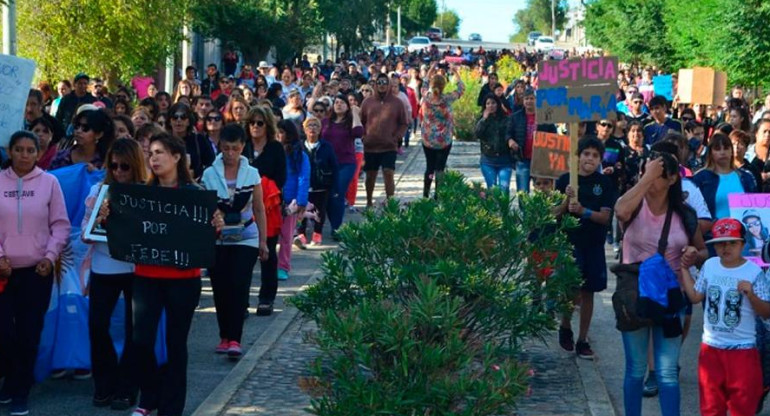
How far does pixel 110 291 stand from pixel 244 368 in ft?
4.82

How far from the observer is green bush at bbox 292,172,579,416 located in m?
6.28

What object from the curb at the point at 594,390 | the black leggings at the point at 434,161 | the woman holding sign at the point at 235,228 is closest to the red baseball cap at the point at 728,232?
Result: the curb at the point at 594,390

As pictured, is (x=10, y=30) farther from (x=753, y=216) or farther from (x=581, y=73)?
(x=753, y=216)

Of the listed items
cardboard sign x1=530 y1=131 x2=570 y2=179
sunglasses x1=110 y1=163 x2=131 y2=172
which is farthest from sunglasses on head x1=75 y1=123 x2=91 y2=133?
cardboard sign x1=530 y1=131 x2=570 y2=179

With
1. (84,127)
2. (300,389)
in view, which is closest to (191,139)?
(84,127)

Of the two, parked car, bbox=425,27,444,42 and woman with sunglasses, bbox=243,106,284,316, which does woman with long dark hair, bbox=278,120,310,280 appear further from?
parked car, bbox=425,27,444,42

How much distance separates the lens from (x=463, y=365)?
20.9ft

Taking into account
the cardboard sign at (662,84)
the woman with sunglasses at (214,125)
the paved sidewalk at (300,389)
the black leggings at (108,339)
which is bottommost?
the paved sidewalk at (300,389)

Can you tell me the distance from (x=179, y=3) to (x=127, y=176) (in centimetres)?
1548

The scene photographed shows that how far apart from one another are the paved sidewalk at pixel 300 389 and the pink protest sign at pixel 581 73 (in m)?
2.20

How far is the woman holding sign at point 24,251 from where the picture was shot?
856cm

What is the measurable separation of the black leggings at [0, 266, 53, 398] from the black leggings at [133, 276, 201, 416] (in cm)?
75

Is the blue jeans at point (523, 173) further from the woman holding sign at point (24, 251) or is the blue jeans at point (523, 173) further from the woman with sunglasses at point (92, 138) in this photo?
the woman holding sign at point (24, 251)

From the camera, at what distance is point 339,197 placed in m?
16.3
